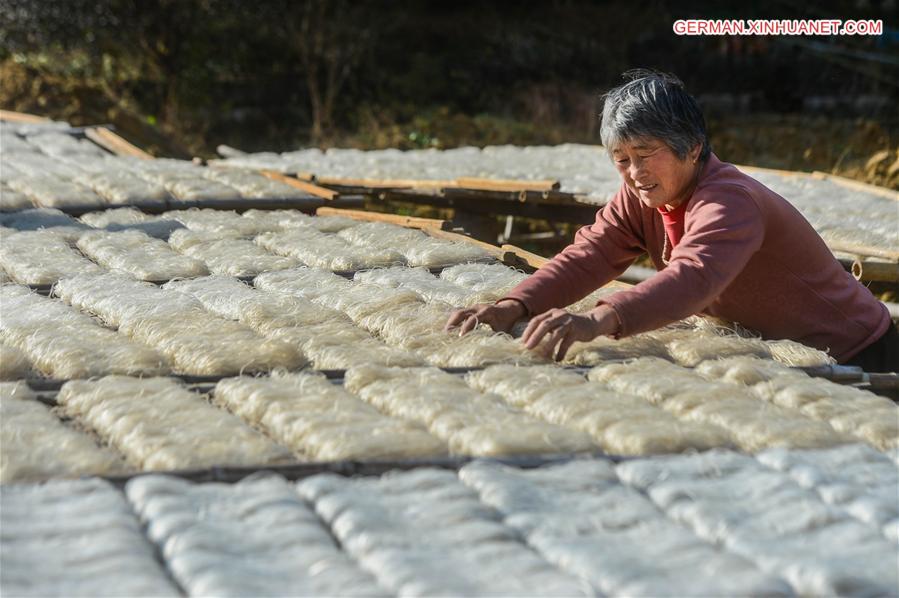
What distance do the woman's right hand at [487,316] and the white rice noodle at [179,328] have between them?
1.37 ft

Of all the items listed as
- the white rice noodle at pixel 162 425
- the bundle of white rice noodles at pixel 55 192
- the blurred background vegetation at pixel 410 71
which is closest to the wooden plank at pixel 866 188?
the bundle of white rice noodles at pixel 55 192

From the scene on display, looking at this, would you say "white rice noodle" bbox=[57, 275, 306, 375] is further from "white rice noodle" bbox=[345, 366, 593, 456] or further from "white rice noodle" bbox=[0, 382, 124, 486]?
"white rice noodle" bbox=[0, 382, 124, 486]

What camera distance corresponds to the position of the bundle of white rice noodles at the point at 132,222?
4.26m

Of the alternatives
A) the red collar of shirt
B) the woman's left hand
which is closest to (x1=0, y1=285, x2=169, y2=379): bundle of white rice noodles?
the woman's left hand

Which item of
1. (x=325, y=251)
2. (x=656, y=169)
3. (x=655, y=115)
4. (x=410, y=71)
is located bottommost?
(x=410, y=71)

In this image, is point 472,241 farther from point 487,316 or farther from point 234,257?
point 487,316

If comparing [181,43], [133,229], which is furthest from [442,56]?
[133,229]

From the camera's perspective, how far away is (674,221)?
309 centimetres

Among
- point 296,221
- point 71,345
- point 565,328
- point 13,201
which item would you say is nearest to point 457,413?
point 565,328

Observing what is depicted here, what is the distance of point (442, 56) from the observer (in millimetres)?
14164

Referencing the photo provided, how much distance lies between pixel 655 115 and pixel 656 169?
149mm

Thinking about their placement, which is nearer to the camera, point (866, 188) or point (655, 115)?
point (655, 115)

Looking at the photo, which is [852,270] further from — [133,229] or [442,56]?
[442,56]

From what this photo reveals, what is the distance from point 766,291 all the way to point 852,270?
1368 millimetres
